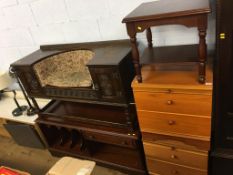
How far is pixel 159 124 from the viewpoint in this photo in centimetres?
128

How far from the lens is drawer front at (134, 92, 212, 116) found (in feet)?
3.57

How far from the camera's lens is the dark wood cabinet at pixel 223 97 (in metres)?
0.92

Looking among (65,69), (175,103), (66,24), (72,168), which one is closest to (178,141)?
(175,103)

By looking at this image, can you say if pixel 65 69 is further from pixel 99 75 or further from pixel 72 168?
pixel 72 168

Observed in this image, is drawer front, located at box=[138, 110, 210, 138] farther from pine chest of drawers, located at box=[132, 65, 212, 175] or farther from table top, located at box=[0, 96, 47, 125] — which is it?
table top, located at box=[0, 96, 47, 125]

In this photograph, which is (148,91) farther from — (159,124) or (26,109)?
(26,109)

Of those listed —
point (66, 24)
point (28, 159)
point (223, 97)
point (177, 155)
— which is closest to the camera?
point (223, 97)

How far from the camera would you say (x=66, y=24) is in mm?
1807

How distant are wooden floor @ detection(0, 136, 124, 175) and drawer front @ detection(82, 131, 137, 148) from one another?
35 centimetres

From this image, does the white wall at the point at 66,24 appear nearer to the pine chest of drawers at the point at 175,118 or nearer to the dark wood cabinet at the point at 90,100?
the dark wood cabinet at the point at 90,100

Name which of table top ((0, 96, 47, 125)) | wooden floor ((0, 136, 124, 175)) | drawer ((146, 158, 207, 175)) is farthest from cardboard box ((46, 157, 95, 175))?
table top ((0, 96, 47, 125))

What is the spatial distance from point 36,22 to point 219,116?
67.3 inches

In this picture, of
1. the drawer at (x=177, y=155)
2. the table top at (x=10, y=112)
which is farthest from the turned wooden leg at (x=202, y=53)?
the table top at (x=10, y=112)

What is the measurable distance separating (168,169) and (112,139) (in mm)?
473
